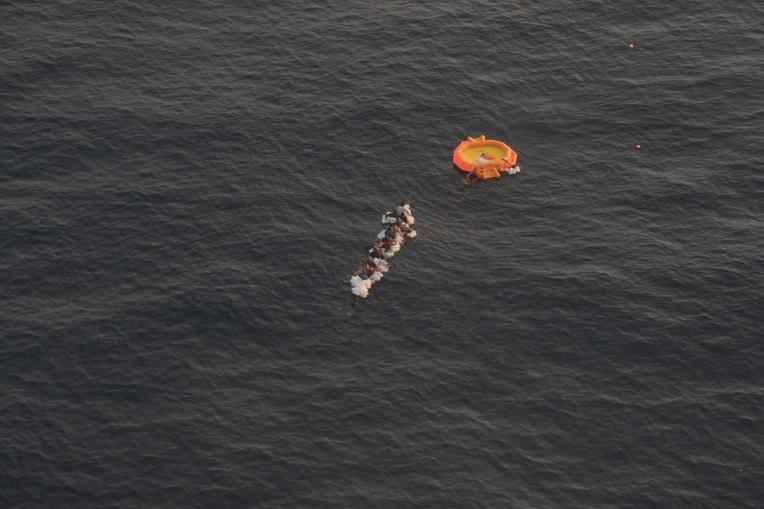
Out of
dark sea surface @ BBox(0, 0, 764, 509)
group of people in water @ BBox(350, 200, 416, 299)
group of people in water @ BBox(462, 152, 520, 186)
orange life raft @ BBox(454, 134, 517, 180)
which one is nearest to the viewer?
dark sea surface @ BBox(0, 0, 764, 509)

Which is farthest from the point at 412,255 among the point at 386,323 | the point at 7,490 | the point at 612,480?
the point at 7,490

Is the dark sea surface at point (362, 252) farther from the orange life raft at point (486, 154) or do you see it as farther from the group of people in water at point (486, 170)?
the orange life raft at point (486, 154)

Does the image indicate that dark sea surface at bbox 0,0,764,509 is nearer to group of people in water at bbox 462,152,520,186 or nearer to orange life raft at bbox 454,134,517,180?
group of people in water at bbox 462,152,520,186

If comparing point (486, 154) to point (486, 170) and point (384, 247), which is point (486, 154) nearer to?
point (486, 170)

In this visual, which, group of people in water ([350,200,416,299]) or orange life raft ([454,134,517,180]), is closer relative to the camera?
group of people in water ([350,200,416,299])

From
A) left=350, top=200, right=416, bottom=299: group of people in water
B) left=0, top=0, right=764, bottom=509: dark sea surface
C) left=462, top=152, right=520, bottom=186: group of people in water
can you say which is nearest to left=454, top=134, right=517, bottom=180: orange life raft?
left=462, top=152, right=520, bottom=186: group of people in water

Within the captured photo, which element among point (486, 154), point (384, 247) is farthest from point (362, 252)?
point (486, 154)
